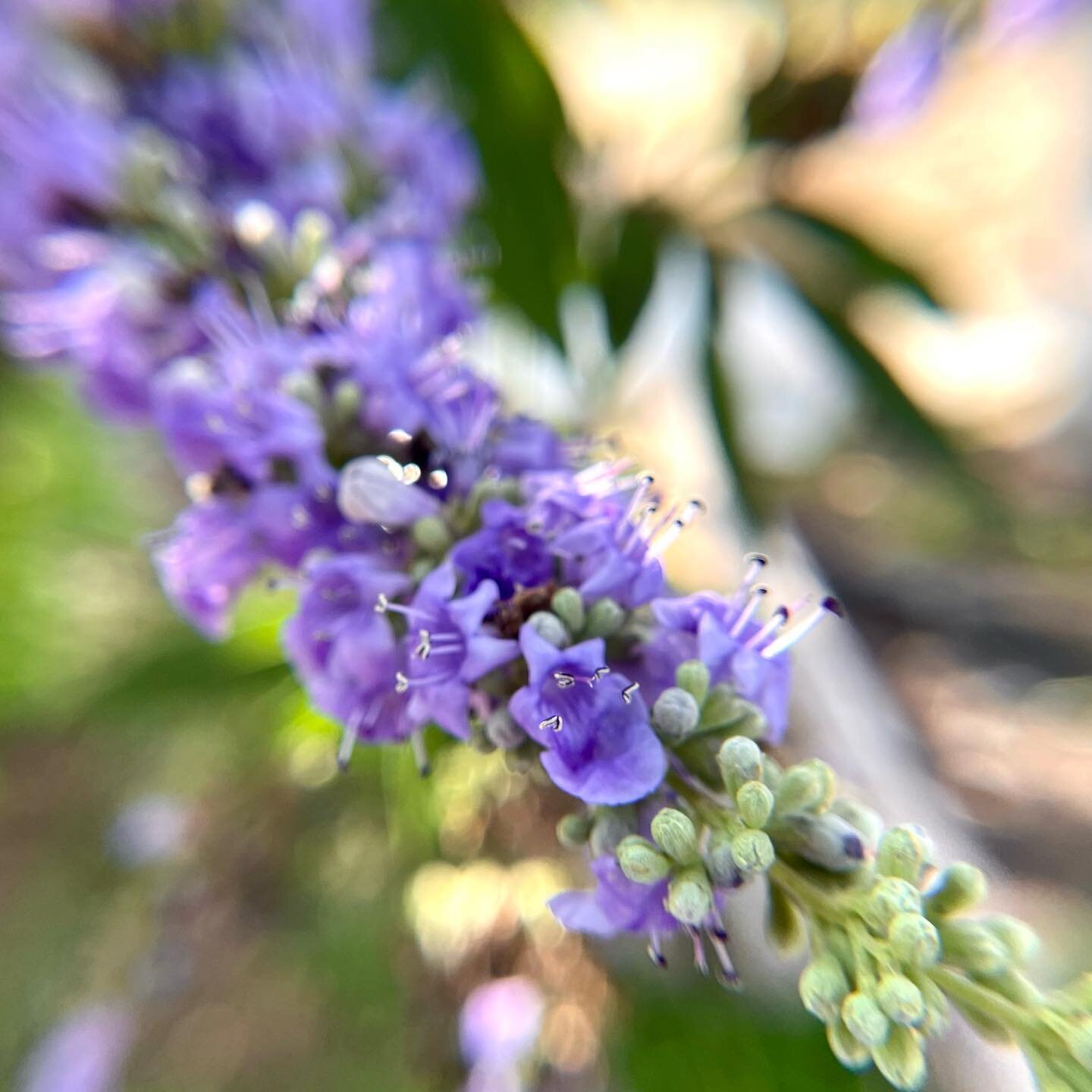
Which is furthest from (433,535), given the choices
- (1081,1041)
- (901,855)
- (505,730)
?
Result: (1081,1041)

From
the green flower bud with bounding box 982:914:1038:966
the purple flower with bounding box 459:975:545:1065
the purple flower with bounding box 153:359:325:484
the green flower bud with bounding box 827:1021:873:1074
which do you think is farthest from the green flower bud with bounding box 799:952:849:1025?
the purple flower with bounding box 459:975:545:1065

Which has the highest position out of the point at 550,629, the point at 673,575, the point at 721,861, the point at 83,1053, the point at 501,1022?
the point at 550,629

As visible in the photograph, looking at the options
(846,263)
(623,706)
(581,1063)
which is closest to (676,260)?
(846,263)

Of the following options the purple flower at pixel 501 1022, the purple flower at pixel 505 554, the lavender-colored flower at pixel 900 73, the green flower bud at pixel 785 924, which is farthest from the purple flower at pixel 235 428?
the purple flower at pixel 501 1022

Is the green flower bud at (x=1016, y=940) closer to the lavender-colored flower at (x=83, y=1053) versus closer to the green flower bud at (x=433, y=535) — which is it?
the green flower bud at (x=433, y=535)

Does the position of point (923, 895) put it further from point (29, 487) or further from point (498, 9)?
point (29, 487)

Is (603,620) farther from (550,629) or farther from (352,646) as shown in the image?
(352,646)
